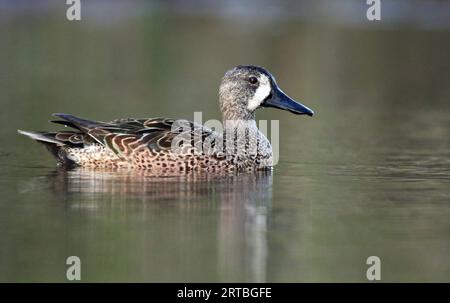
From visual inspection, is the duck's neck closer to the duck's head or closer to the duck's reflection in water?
the duck's head

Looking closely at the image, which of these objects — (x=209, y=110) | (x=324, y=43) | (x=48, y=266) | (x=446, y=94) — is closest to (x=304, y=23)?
(x=324, y=43)

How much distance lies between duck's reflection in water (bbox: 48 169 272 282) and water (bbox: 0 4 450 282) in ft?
0.06

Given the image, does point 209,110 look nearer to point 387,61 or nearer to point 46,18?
point 387,61

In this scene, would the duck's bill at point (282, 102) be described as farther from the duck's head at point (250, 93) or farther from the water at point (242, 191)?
the water at point (242, 191)

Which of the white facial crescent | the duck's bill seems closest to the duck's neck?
the white facial crescent

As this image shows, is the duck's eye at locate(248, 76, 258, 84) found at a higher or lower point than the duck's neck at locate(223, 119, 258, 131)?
higher

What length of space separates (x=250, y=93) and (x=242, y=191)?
87.0 inches

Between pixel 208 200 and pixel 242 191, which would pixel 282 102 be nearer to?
pixel 242 191

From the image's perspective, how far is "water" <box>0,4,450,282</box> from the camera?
28.5 feet

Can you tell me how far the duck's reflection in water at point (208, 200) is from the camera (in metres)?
8.88

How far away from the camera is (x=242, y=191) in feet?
38.1

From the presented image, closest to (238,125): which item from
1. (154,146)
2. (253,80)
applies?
(253,80)
